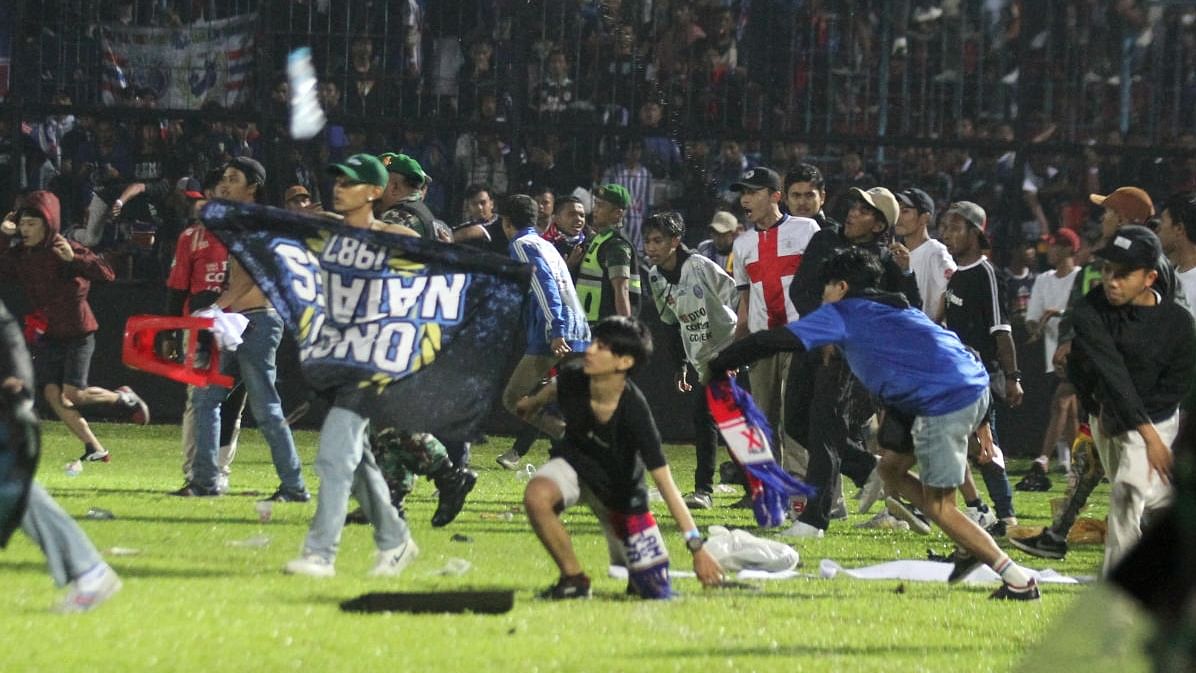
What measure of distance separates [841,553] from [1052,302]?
777 centimetres

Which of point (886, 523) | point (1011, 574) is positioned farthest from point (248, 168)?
point (1011, 574)

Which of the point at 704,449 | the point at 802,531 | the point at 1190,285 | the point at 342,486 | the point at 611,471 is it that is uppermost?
the point at 1190,285

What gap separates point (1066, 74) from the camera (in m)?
18.3

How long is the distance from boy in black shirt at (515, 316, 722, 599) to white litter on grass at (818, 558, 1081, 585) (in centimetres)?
141

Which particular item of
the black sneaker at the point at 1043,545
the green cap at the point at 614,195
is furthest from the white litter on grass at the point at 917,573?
the green cap at the point at 614,195

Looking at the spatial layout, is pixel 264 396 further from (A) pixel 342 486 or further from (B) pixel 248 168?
(A) pixel 342 486

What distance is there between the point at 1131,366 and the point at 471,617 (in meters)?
2.83

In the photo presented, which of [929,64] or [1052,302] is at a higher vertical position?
[929,64]

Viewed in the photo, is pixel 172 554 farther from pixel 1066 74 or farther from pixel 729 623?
pixel 1066 74

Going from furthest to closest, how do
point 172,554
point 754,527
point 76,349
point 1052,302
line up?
point 1052,302, point 76,349, point 754,527, point 172,554

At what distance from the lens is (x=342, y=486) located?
311 inches

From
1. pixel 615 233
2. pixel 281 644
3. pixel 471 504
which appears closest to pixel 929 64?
pixel 615 233

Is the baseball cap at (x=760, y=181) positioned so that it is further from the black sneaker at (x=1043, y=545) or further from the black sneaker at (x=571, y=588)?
the black sneaker at (x=571, y=588)

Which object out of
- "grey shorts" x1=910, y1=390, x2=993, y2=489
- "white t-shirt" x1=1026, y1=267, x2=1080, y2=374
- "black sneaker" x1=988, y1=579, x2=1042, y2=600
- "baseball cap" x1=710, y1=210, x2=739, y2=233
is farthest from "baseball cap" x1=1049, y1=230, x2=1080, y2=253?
"black sneaker" x1=988, y1=579, x2=1042, y2=600
